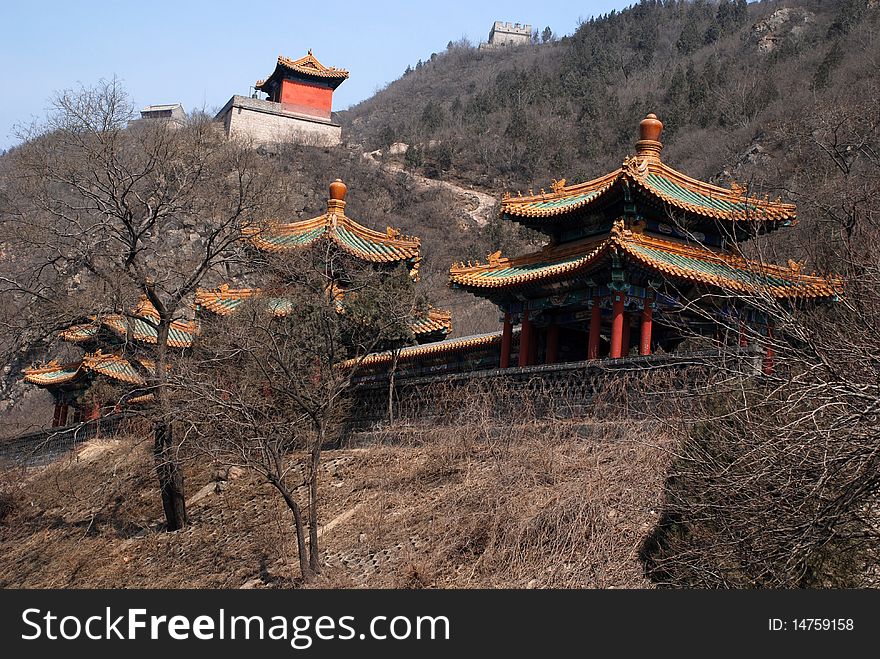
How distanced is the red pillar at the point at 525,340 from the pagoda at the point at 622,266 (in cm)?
2

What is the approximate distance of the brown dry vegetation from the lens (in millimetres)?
11945

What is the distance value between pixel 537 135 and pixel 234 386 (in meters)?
47.9

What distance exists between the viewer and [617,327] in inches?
666

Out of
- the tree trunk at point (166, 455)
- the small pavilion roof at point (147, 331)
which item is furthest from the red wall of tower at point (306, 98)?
the tree trunk at point (166, 455)

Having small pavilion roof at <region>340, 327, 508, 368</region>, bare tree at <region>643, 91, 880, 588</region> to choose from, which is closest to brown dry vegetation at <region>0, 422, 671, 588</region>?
bare tree at <region>643, 91, 880, 588</region>

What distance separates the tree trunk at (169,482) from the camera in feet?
53.5

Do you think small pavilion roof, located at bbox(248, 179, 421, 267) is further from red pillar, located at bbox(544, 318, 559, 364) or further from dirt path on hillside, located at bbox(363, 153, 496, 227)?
dirt path on hillside, located at bbox(363, 153, 496, 227)

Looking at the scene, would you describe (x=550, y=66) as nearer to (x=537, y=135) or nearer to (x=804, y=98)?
(x=537, y=135)

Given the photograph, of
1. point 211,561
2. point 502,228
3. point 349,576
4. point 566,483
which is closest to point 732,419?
point 566,483

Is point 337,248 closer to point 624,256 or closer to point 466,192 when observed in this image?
point 624,256

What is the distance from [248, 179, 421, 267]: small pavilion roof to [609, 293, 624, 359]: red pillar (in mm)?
7032

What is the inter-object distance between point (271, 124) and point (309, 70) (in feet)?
12.7

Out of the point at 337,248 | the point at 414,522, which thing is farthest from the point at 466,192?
the point at 414,522

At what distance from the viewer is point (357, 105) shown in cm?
9988
